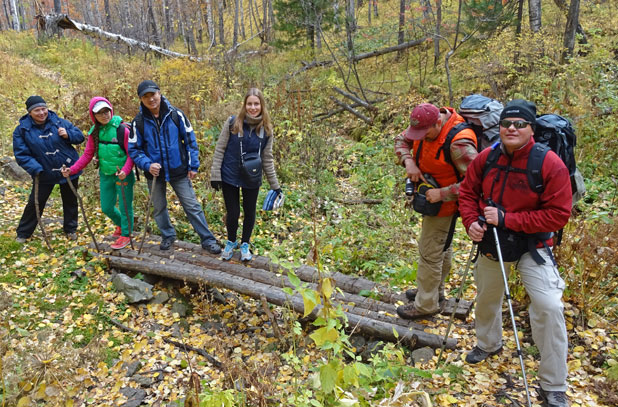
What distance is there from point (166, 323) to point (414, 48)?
560 inches

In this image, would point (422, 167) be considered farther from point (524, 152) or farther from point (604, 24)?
point (604, 24)

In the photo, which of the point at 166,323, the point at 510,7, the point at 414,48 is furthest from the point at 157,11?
the point at 166,323

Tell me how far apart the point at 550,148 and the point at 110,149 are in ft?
16.3

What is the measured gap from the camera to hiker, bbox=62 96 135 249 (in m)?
5.26

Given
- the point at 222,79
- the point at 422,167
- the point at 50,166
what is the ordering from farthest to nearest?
the point at 222,79 < the point at 50,166 < the point at 422,167

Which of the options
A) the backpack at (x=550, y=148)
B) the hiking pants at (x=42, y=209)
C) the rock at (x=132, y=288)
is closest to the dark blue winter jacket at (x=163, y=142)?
the rock at (x=132, y=288)

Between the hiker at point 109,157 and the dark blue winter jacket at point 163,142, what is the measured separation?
27 centimetres

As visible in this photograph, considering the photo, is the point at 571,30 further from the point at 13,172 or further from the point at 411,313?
the point at 13,172

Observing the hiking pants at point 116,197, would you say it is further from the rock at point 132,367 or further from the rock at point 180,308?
the rock at point 132,367

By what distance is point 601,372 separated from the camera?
3.43 metres

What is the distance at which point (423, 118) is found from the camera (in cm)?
344

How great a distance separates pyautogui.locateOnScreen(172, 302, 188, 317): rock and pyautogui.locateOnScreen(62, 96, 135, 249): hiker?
1262 millimetres

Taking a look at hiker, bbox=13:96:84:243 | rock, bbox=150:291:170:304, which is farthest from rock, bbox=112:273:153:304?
hiker, bbox=13:96:84:243

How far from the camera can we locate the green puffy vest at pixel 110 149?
536cm
